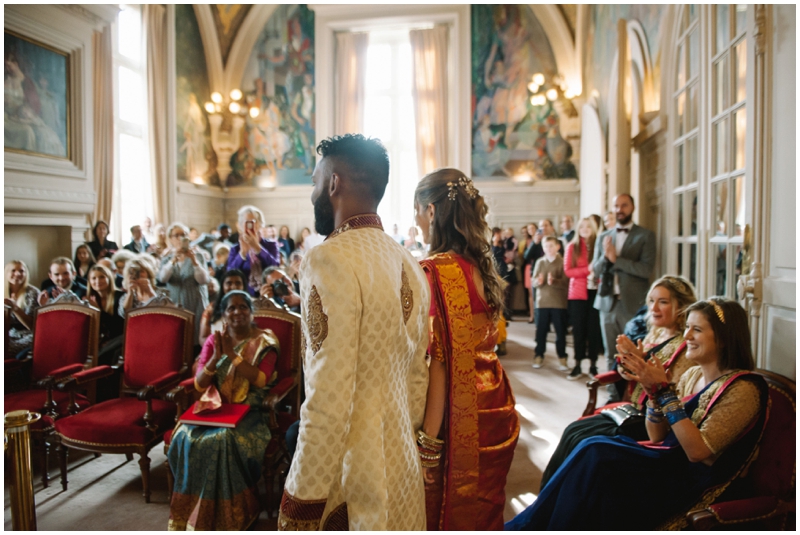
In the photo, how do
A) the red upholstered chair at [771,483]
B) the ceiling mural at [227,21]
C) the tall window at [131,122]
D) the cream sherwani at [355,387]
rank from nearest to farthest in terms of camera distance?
the cream sherwani at [355,387]
the red upholstered chair at [771,483]
the tall window at [131,122]
the ceiling mural at [227,21]

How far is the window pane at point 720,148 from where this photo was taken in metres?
3.30

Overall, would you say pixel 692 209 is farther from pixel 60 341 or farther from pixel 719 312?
pixel 60 341

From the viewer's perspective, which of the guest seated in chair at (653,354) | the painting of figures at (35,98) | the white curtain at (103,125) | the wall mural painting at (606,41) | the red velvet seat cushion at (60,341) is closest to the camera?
the guest seated in chair at (653,354)

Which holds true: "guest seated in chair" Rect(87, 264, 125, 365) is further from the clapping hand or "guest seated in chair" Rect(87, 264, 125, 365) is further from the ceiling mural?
the ceiling mural

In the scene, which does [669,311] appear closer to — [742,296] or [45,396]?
[742,296]

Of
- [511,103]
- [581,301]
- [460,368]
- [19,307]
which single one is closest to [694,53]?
[581,301]

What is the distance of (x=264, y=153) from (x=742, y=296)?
12.8m

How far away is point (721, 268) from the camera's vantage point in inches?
139

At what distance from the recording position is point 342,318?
117cm

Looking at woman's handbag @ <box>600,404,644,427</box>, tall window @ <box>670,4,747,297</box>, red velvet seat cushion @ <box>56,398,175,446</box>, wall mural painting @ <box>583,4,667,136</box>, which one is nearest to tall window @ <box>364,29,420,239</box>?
wall mural painting @ <box>583,4,667,136</box>

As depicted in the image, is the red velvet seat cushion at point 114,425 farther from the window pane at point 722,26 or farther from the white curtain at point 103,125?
the white curtain at point 103,125

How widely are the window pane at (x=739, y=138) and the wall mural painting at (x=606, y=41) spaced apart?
A: 2.46 metres

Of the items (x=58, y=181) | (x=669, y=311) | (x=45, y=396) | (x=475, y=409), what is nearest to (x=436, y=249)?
(x=475, y=409)

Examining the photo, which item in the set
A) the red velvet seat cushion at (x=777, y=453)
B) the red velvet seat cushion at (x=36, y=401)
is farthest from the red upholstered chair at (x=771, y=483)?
the red velvet seat cushion at (x=36, y=401)
